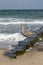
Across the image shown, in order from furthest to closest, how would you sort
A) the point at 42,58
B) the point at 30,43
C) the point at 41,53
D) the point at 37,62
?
the point at 30,43 < the point at 41,53 < the point at 42,58 < the point at 37,62

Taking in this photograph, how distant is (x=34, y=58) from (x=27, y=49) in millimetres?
733

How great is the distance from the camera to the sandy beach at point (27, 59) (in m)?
5.33

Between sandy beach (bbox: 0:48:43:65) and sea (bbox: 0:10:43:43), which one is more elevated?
sea (bbox: 0:10:43:43)

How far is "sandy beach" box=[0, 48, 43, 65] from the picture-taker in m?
5.33

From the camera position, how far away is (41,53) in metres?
6.21

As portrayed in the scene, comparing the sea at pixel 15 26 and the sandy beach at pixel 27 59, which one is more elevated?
Answer: the sea at pixel 15 26

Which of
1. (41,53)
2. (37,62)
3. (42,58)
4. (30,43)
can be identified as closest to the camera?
(37,62)

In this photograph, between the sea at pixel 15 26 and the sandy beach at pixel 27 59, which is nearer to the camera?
the sandy beach at pixel 27 59

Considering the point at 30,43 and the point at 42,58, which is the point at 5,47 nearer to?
the point at 30,43

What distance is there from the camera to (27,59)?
5.68 m

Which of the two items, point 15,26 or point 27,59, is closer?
point 27,59

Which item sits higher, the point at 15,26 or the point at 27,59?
the point at 15,26

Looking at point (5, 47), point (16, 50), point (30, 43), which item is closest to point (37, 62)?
point (16, 50)

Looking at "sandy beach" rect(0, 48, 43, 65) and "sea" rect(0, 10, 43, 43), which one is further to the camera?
"sea" rect(0, 10, 43, 43)
